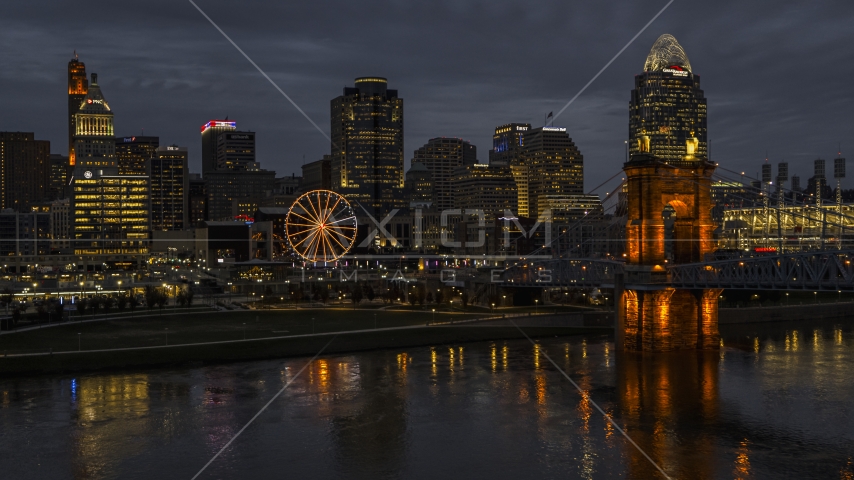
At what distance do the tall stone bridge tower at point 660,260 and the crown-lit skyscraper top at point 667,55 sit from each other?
989 inches

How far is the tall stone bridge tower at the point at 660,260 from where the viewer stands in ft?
212

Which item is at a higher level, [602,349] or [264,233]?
[264,233]

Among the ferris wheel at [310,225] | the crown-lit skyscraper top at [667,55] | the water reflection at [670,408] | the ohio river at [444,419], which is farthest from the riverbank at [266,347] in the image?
the ferris wheel at [310,225]

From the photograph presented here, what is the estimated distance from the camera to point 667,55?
9212 centimetres

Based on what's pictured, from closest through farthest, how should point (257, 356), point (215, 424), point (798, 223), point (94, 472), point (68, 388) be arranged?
1. point (94, 472)
2. point (215, 424)
3. point (68, 388)
4. point (257, 356)
5. point (798, 223)

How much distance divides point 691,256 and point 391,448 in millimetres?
38070

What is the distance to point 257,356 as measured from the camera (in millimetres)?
62562

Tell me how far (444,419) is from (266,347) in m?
24.9

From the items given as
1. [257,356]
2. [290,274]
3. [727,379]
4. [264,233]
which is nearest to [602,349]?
[727,379]

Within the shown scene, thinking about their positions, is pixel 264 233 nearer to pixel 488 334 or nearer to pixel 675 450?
pixel 488 334

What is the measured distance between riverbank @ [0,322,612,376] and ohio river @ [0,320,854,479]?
204 centimetres

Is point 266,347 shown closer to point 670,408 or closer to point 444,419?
point 444,419

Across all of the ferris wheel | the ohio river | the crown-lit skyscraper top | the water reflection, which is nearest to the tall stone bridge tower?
the water reflection

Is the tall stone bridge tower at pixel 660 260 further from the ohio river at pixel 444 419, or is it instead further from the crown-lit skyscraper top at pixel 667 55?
the crown-lit skyscraper top at pixel 667 55
